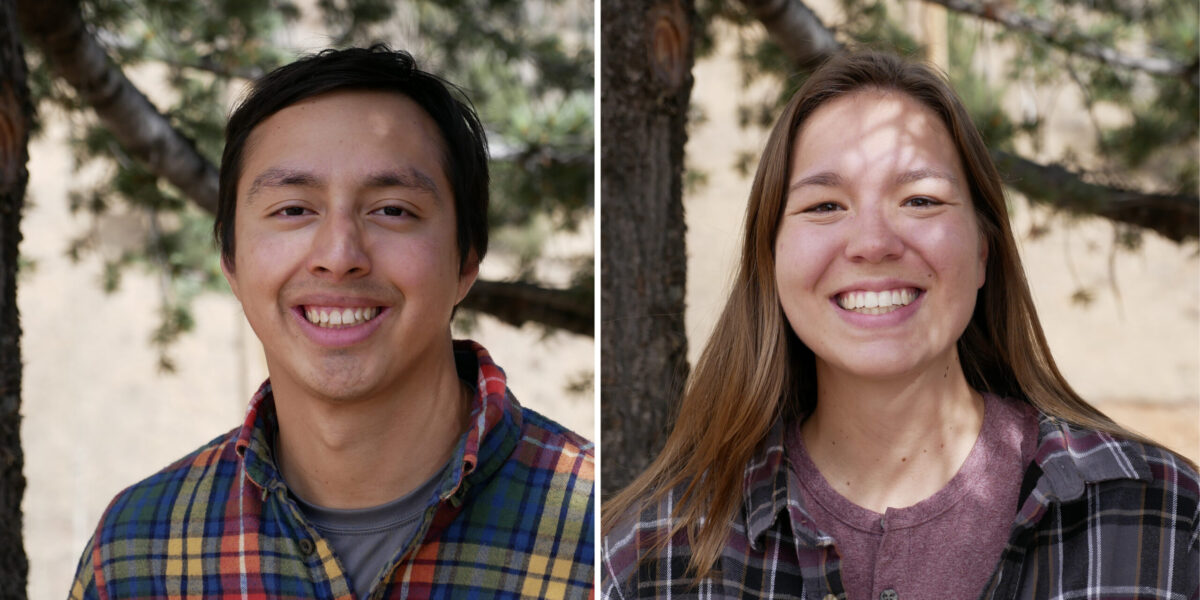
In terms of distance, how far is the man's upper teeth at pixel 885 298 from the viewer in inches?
65.4

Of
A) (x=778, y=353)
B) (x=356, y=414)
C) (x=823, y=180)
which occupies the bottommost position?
(x=356, y=414)

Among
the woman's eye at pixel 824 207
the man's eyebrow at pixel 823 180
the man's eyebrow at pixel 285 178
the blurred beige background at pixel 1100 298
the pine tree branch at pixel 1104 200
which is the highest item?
the blurred beige background at pixel 1100 298

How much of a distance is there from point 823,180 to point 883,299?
20 centimetres

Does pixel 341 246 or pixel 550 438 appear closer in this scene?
pixel 341 246

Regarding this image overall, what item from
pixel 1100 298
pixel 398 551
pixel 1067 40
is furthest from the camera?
pixel 1100 298

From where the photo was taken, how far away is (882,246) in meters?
1.63

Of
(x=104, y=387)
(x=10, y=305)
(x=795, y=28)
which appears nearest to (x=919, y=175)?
(x=795, y=28)

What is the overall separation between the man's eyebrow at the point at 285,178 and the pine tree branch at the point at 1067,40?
2.04m

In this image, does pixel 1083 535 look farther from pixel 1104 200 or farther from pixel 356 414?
pixel 1104 200

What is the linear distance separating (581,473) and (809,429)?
1.24ft

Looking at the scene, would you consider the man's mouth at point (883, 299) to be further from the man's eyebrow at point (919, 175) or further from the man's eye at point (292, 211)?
the man's eye at point (292, 211)

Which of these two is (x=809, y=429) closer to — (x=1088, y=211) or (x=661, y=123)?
(x=661, y=123)

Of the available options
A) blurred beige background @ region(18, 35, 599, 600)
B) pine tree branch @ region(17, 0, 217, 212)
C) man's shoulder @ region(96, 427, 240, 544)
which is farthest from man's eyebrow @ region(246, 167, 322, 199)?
blurred beige background @ region(18, 35, 599, 600)

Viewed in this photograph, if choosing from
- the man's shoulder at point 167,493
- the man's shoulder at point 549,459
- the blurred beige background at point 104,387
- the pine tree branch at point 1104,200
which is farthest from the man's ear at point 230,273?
the blurred beige background at point 104,387
